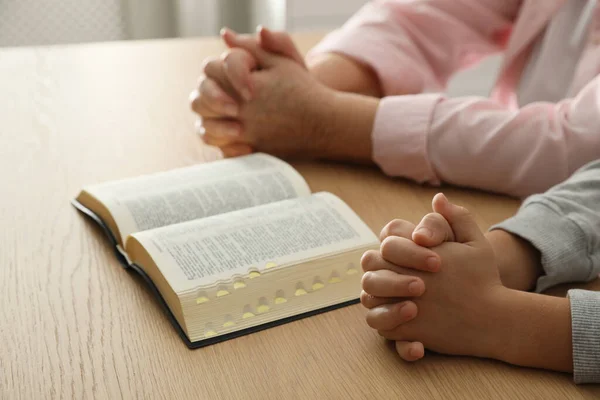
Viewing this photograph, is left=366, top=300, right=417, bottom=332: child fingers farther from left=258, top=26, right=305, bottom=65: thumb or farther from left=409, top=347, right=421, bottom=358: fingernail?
left=258, top=26, right=305, bottom=65: thumb

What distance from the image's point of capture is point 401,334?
0.56 metres

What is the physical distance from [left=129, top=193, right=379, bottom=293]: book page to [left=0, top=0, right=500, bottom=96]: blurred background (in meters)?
1.23

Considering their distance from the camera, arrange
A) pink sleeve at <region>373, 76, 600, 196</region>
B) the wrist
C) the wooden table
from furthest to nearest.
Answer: pink sleeve at <region>373, 76, 600, 196</region> < the wrist < the wooden table

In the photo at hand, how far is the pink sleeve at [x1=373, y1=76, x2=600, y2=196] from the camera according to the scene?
78 cm

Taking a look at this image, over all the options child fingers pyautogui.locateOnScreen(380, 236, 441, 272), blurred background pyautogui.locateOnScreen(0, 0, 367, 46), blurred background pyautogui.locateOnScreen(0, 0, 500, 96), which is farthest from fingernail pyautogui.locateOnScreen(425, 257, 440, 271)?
blurred background pyautogui.locateOnScreen(0, 0, 367, 46)

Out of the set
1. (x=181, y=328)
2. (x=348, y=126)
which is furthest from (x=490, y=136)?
(x=181, y=328)

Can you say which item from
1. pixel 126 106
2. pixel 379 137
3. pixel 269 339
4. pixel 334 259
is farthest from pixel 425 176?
Answer: pixel 126 106

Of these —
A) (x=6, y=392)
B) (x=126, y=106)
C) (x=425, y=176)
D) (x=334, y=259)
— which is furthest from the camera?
(x=126, y=106)

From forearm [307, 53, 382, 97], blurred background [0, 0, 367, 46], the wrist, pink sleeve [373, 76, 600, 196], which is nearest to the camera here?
the wrist

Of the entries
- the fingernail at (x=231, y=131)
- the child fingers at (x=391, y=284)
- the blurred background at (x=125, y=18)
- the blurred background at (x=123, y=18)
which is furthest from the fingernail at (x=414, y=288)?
the blurred background at (x=123, y=18)

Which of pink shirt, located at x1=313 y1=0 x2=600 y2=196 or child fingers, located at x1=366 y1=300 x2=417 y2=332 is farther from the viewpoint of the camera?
pink shirt, located at x1=313 y1=0 x2=600 y2=196

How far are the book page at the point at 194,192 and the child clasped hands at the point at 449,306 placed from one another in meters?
0.22

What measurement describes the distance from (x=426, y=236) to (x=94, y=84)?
69 cm

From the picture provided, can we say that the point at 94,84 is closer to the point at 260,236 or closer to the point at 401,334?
the point at 260,236
